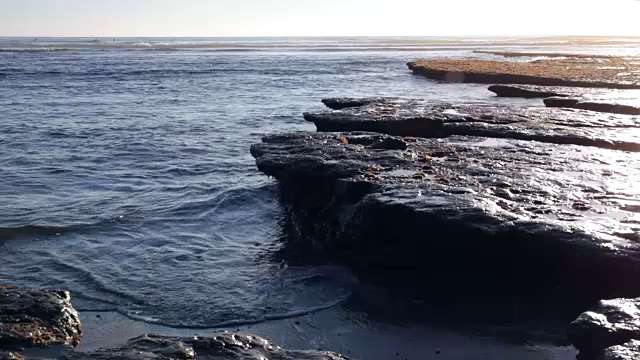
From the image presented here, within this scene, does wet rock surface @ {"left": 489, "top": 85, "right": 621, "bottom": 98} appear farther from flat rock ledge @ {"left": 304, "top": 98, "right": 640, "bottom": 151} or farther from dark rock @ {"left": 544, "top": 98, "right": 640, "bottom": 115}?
flat rock ledge @ {"left": 304, "top": 98, "right": 640, "bottom": 151}

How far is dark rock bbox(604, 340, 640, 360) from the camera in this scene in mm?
6148

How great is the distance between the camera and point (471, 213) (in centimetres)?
981

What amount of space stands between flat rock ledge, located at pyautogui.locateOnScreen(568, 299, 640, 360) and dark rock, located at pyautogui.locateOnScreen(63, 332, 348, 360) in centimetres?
234

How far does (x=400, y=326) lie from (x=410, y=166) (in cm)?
438

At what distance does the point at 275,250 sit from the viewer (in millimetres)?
12891

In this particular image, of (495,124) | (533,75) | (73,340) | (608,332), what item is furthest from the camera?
(533,75)

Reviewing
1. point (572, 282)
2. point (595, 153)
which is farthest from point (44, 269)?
point (595, 153)

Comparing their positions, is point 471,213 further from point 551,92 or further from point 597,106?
point 551,92

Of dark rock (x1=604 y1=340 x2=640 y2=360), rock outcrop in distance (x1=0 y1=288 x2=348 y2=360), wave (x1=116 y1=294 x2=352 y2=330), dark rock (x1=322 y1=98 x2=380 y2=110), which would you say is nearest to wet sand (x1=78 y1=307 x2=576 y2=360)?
wave (x1=116 y1=294 x2=352 y2=330)

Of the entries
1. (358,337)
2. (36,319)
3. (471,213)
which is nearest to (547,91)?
(471,213)

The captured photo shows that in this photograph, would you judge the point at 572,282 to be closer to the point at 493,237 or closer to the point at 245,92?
the point at 493,237

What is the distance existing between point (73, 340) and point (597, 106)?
803 inches

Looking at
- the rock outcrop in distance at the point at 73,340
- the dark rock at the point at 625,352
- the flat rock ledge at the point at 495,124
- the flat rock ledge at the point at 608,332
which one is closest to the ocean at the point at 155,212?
the rock outcrop in distance at the point at 73,340

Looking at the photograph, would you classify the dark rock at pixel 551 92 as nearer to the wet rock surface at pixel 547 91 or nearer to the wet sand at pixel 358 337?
the wet rock surface at pixel 547 91
